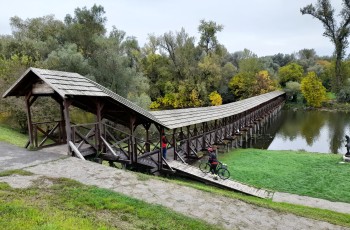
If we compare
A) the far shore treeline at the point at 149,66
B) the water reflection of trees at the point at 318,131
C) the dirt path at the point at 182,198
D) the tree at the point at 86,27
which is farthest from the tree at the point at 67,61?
the water reflection of trees at the point at 318,131

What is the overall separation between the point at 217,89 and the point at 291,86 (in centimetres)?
1852

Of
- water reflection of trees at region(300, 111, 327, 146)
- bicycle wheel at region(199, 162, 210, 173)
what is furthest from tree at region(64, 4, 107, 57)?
water reflection of trees at region(300, 111, 327, 146)

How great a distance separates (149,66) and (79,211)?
→ 48.6 meters

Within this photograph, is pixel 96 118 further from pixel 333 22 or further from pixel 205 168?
pixel 333 22

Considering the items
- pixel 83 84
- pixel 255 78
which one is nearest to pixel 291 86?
pixel 255 78

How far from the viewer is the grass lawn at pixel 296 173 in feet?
38.9

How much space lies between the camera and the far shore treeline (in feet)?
85.0

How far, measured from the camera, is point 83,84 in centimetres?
1029

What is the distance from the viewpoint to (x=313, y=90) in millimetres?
55625

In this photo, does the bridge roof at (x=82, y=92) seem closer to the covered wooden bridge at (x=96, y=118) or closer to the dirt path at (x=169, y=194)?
the covered wooden bridge at (x=96, y=118)

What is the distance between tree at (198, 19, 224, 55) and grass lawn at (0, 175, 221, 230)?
54.2m

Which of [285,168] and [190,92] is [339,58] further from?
[285,168]

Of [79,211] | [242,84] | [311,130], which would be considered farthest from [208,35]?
[79,211]

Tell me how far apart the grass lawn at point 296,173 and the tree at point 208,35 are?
42896 millimetres
